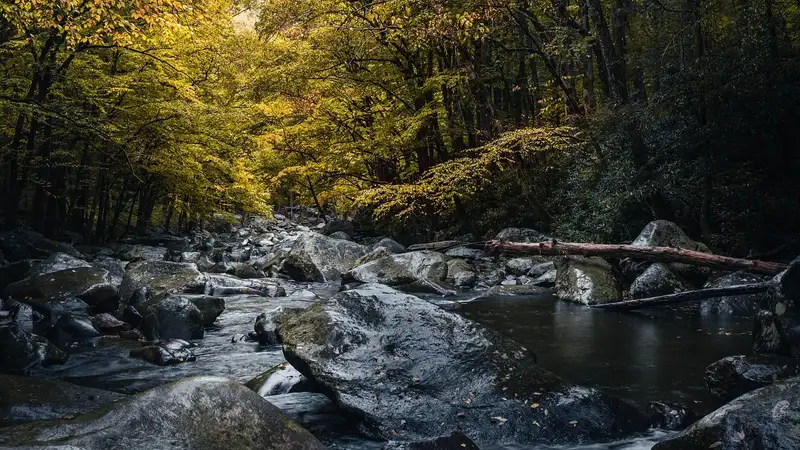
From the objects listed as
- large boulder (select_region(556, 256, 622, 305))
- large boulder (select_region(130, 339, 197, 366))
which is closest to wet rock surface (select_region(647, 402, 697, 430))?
large boulder (select_region(130, 339, 197, 366))

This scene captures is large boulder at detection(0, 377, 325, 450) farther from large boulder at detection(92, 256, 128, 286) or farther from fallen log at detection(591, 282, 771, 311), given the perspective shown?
large boulder at detection(92, 256, 128, 286)

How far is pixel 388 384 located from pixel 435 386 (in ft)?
1.29

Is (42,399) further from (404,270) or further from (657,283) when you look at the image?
(657,283)

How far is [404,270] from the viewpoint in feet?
40.1

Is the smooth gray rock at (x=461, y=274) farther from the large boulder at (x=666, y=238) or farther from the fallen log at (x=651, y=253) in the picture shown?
the large boulder at (x=666, y=238)

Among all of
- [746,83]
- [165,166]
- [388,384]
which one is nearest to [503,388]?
[388,384]

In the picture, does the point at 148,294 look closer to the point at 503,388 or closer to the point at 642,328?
the point at 503,388

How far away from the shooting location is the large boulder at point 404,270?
39.3 ft

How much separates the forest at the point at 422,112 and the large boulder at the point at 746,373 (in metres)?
6.41

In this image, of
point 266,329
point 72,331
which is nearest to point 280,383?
point 266,329

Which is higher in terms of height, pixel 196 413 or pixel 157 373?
pixel 196 413

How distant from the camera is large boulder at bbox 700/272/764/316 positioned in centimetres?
877

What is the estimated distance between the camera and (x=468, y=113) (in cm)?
1856

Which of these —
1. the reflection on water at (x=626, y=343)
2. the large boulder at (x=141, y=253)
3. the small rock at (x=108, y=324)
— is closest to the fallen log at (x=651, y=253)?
the reflection on water at (x=626, y=343)
